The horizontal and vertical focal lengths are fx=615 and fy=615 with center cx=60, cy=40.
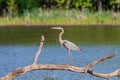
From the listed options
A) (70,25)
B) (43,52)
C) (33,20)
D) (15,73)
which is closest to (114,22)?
(70,25)

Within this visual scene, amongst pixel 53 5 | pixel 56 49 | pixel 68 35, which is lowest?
pixel 53 5

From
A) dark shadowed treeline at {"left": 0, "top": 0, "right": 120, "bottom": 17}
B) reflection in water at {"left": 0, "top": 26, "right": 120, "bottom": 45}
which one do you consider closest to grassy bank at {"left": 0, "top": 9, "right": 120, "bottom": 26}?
reflection in water at {"left": 0, "top": 26, "right": 120, "bottom": 45}

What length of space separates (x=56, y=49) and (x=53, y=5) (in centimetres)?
2740

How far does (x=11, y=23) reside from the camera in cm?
4406

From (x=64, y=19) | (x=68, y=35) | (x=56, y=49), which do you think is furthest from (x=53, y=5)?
(x=56, y=49)

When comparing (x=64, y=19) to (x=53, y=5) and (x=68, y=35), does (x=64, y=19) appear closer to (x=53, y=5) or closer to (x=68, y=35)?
(x=68, y=35)

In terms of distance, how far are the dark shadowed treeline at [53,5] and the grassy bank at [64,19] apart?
4159mm

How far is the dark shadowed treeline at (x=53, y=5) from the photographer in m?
50.7

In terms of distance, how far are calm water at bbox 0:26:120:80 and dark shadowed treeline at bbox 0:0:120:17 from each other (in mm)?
9392

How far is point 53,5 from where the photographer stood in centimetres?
5478

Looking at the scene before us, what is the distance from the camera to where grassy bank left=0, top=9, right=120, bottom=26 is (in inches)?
1714

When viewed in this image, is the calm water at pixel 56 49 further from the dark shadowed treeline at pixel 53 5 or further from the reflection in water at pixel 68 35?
the dark shadowed treeline at pixel 53 5

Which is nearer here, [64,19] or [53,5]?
[64,19]

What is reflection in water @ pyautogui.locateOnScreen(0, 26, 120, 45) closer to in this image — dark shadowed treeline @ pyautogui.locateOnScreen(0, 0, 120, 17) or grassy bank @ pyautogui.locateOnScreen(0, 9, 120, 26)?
grassy bank @ pyautogui.locateOnScreen(0, 9, 120, 26)
